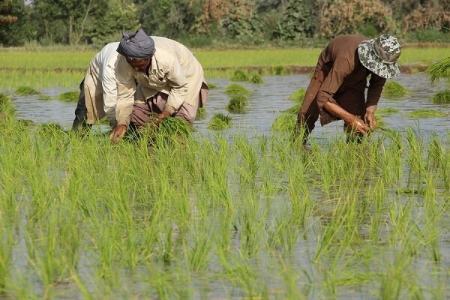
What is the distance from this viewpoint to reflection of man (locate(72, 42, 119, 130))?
6.15 meters

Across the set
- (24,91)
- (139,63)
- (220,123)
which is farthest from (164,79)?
(24,91)

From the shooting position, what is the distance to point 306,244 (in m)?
3.78

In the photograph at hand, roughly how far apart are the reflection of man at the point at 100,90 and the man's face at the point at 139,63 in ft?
0.77

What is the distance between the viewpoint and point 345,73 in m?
6.16

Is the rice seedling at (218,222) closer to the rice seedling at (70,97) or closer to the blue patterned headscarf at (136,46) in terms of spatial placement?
the blue patterned headscarf at (136,46)

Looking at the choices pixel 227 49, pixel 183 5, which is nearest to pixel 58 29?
pixel 183 5

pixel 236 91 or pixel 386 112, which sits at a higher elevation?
pixel 386 112

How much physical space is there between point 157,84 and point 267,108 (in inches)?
225

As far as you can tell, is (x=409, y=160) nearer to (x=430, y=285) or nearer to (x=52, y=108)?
(x=430, y=285)

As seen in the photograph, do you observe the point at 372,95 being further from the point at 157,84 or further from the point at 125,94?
the point at 125,94

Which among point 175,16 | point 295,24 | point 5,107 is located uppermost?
point 5,107

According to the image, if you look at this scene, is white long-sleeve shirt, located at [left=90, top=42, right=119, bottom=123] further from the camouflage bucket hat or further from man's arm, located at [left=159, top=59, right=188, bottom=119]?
the camouflage bucket hat

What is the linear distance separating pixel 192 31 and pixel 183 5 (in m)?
2.19

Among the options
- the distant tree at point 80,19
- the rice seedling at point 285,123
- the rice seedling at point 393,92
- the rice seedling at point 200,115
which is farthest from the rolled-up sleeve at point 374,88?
the distant tree at point 80,19
